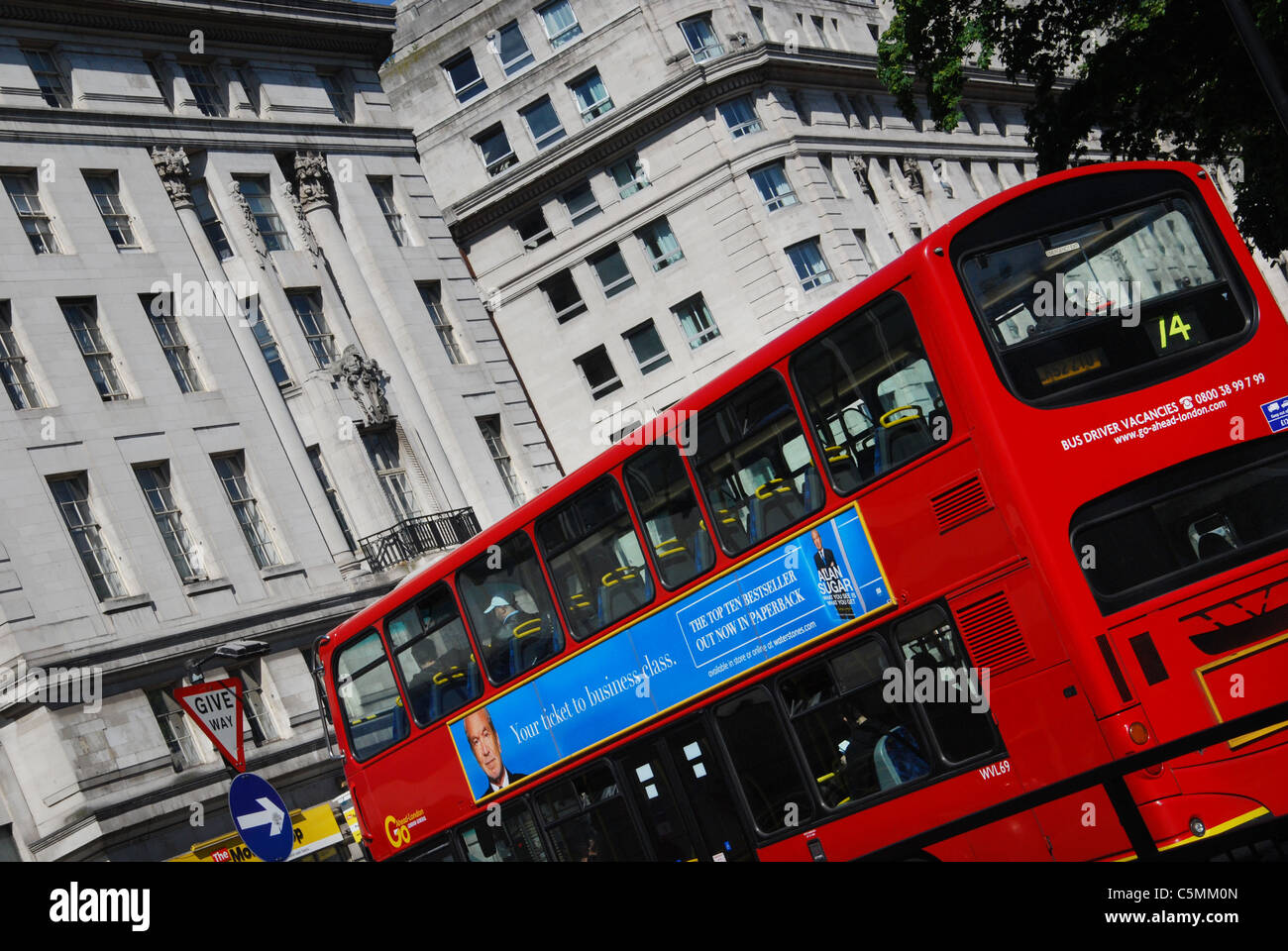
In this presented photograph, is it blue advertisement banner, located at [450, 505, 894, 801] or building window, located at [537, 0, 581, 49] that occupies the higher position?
building window, located at [537, 0, 581, 49]

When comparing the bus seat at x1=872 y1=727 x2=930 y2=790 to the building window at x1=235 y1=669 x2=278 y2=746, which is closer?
the bus seat at x1=872 y1=727 x2=930 y2=790

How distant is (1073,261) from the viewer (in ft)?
35.9

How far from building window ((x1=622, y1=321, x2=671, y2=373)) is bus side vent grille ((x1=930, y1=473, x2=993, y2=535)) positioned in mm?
34993

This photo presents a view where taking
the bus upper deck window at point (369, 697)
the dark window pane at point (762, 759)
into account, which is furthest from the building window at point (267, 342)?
the dark window pane at point (762, 759)

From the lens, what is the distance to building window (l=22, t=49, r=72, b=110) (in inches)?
1186

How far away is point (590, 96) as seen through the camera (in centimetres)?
→ 4738

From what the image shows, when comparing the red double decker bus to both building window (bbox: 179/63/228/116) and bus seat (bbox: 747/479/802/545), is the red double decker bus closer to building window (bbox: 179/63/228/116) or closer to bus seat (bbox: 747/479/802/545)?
bus seat (bbox: 747/479/802/545)

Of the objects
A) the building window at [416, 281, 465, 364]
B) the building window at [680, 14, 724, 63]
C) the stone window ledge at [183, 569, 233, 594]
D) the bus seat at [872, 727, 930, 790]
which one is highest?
the building window at [680, 14, 724, 63]

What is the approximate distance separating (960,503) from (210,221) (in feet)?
84.8

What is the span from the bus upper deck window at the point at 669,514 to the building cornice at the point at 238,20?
2330 centimetres

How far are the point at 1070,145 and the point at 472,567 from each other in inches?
464

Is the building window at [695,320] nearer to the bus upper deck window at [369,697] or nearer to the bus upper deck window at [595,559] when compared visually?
the bus upper deck window at [369,697]

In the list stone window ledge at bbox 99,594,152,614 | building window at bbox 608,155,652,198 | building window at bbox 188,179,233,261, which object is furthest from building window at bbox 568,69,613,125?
stone window ledge at bbox 99,594,152,614

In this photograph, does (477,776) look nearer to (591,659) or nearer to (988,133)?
(591,659)
